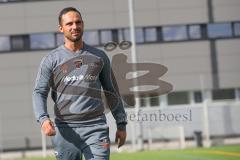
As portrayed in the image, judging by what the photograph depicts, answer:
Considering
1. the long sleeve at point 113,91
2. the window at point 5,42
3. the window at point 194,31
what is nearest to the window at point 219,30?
the window at point 194,31

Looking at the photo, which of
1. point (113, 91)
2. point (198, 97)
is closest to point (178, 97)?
point (198, 97)

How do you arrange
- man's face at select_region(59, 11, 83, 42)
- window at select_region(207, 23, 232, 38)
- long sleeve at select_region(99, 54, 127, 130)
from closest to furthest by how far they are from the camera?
man's face at select_region(59, 11, 83, 42)
long sleeve at select_region(99, 54, 127, 130)
window at select_region(207, 23, 232, 38)

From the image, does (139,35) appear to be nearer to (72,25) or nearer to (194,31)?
(194,31)

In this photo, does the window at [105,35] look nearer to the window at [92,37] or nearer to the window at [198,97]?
the window at [92,37]

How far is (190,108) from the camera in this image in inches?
1344

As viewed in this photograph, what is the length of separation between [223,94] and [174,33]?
445cm

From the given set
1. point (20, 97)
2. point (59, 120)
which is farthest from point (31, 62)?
point (59, 120)

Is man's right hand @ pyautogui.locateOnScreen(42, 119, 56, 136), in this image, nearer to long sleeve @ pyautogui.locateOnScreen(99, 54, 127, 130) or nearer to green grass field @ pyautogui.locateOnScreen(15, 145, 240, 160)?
long sleeve @ pyautogui.locateOnScreen(99, 54, 127, 130)

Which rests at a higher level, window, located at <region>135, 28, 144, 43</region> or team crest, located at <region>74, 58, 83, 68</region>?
window, located at <region>135, 28, 144, 43</region>

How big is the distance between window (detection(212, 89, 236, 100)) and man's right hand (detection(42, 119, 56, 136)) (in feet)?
106

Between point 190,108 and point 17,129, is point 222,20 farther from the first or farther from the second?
point 17,129

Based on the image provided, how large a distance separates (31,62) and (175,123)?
384 inches

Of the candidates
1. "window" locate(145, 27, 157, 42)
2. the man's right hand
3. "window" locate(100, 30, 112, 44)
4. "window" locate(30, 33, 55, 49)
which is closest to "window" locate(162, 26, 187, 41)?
"window" locate(145, 27, 157, 42)

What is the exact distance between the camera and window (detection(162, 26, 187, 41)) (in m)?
36.8
